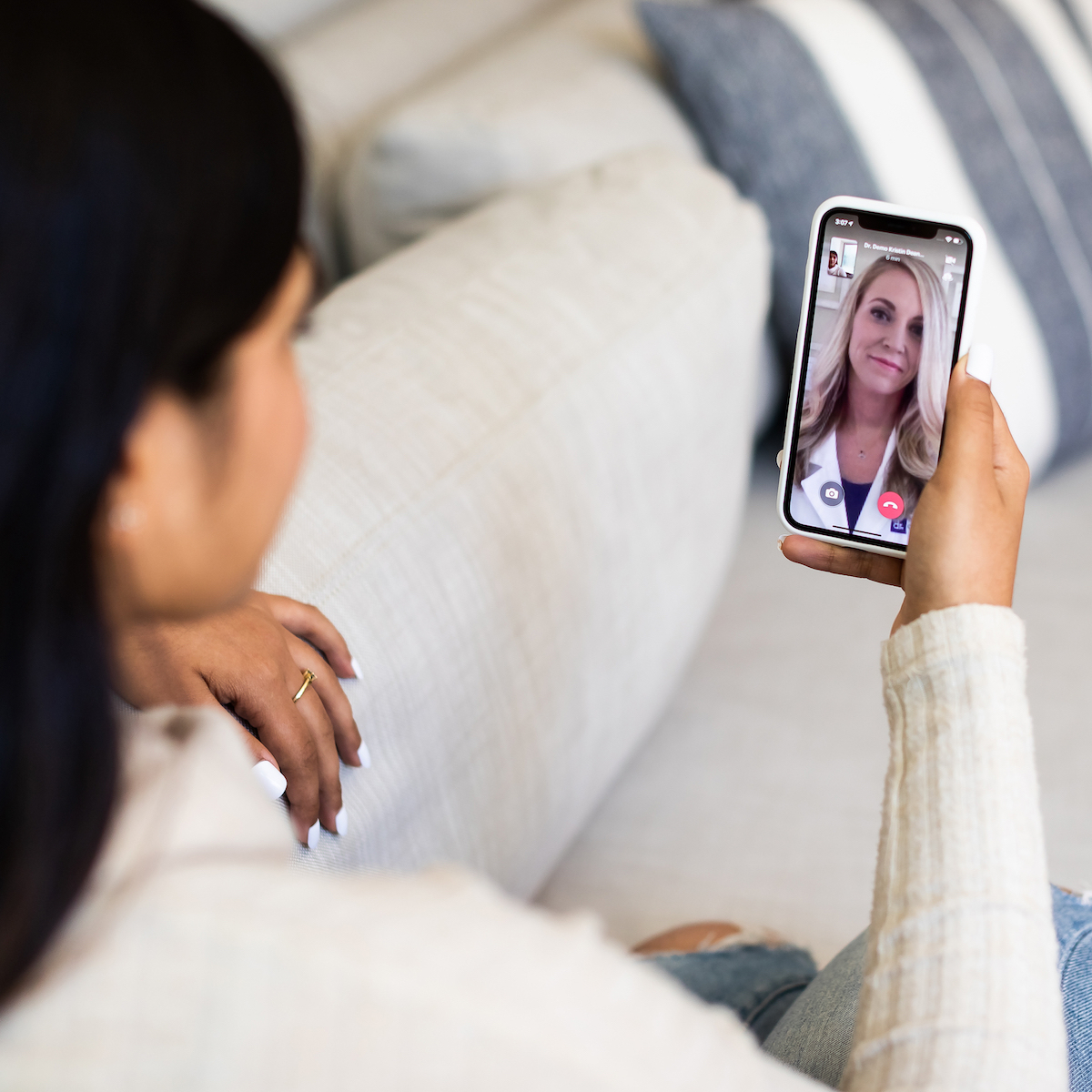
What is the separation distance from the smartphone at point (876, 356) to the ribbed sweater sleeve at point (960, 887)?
15 cm

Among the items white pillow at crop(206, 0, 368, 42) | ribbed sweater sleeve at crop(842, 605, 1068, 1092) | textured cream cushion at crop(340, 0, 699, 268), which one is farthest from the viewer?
white pillow at crop(206, 0, 368, 42)

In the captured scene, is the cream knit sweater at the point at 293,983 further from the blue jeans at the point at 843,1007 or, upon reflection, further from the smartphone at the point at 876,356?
the smartphone at the point at 876,356

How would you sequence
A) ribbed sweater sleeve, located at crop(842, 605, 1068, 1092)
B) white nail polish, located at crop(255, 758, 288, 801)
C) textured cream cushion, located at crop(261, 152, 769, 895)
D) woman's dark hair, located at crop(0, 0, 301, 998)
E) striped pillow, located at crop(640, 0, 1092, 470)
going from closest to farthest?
1. woman's dark hair, located at crop(0, 0, 301, 998)
2. ribbed sweater sleeve, located at crop(842, 605, 1068, 1092)
3. white nail polish, located at crop(255, 758, 288, 801)
4. textured cream cushion, located at crop(261, 152, 769, 895)
5. striped pillow, located at crop(640, 0, 1092, 470)

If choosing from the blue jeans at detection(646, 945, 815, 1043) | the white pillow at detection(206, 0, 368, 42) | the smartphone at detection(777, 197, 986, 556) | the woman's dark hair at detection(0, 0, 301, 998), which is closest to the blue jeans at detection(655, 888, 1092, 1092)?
the blue jeans at detection(646, 945, 815, 1043)

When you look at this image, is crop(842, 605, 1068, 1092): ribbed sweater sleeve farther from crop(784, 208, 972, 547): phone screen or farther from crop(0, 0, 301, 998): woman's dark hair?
crop(0, 0, 301, 998): woman's dark hair

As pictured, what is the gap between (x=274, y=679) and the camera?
571mm

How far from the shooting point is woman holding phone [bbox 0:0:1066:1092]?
0.28m

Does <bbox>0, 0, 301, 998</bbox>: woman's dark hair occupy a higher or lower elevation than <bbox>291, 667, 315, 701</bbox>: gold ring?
higher

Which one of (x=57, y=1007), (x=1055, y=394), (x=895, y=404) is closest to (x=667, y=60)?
(x=1055, y=394)

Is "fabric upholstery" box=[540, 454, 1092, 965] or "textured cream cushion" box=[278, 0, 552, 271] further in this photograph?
"textured cream cushion" box=[278, 0, 552, 271]

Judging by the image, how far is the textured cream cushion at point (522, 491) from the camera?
0.66 meters

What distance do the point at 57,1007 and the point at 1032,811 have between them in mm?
382

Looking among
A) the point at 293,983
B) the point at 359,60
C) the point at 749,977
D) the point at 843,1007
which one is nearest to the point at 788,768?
the point at 749,977

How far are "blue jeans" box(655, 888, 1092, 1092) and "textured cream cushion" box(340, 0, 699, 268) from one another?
69 cm
